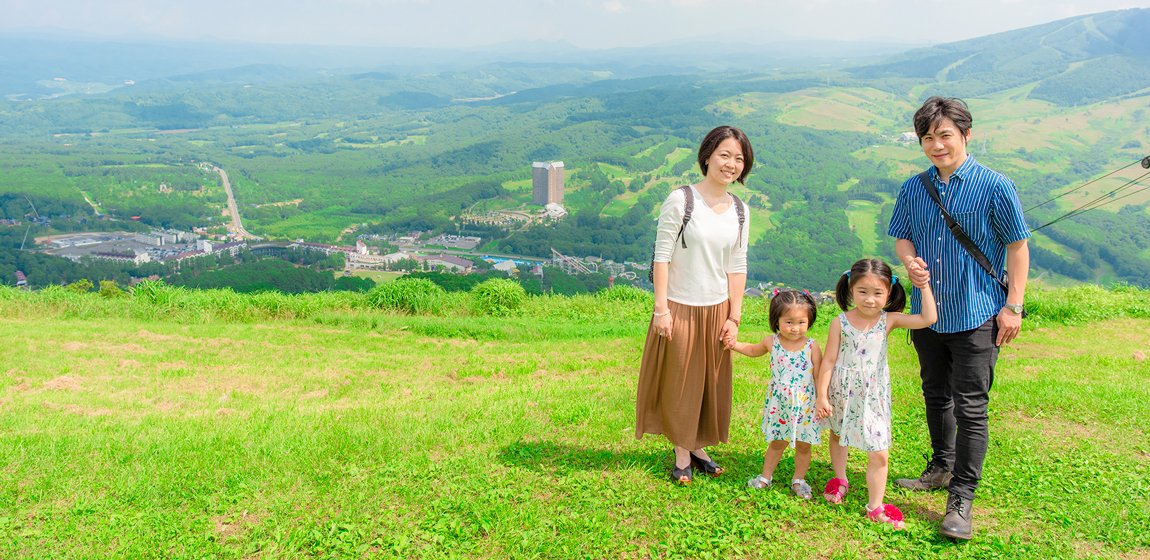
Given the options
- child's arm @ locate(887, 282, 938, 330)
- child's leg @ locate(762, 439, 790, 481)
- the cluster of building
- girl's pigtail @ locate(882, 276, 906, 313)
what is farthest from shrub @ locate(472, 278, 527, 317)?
the cluster of building

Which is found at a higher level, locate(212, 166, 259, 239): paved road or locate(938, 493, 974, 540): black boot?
locate(938, 493, 974, 540): black boot

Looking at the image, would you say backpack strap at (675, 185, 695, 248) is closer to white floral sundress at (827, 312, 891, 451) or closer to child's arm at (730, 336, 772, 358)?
child's arm at (730, 336, 772, 358)

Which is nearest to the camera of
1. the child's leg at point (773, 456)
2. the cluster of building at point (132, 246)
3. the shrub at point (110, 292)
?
the child's leg at point (773, 456)

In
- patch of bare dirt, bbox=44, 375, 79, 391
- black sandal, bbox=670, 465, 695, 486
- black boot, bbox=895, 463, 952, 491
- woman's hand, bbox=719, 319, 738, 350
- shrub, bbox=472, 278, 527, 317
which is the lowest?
shrub, bbox=472, 278, 527, 317

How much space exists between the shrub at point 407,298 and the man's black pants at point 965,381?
31.8 ft

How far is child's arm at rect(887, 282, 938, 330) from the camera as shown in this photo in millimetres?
3482

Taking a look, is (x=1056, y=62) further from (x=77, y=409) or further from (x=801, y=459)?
(x=77, y=409)

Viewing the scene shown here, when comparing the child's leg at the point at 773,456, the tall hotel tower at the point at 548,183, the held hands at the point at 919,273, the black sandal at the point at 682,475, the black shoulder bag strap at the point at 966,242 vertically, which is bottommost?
the tall hotel tower at the point at 548,183

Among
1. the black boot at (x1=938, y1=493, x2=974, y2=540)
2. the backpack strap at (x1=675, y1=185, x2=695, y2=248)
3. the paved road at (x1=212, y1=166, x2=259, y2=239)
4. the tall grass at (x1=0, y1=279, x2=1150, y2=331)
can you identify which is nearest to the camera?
the black boot at (x1=938, y1=493, x2=974, y2=540)

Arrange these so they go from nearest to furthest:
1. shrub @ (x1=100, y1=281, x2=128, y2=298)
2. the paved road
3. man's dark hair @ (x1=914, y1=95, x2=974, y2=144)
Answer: man's dark hair @ (x1=914, y1=95, x2=974, y2=144)
shrub @ (x1=100, y1=281, x2=128, y2=298)
the paved road

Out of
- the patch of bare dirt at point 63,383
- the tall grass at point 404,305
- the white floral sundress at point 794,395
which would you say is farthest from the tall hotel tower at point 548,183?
the white floral sundress at point 794,395

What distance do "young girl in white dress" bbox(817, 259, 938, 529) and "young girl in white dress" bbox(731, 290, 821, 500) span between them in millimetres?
122

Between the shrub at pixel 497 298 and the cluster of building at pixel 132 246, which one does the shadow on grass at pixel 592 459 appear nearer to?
the shrub at pixel 497 298

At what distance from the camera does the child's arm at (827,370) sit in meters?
3.65
